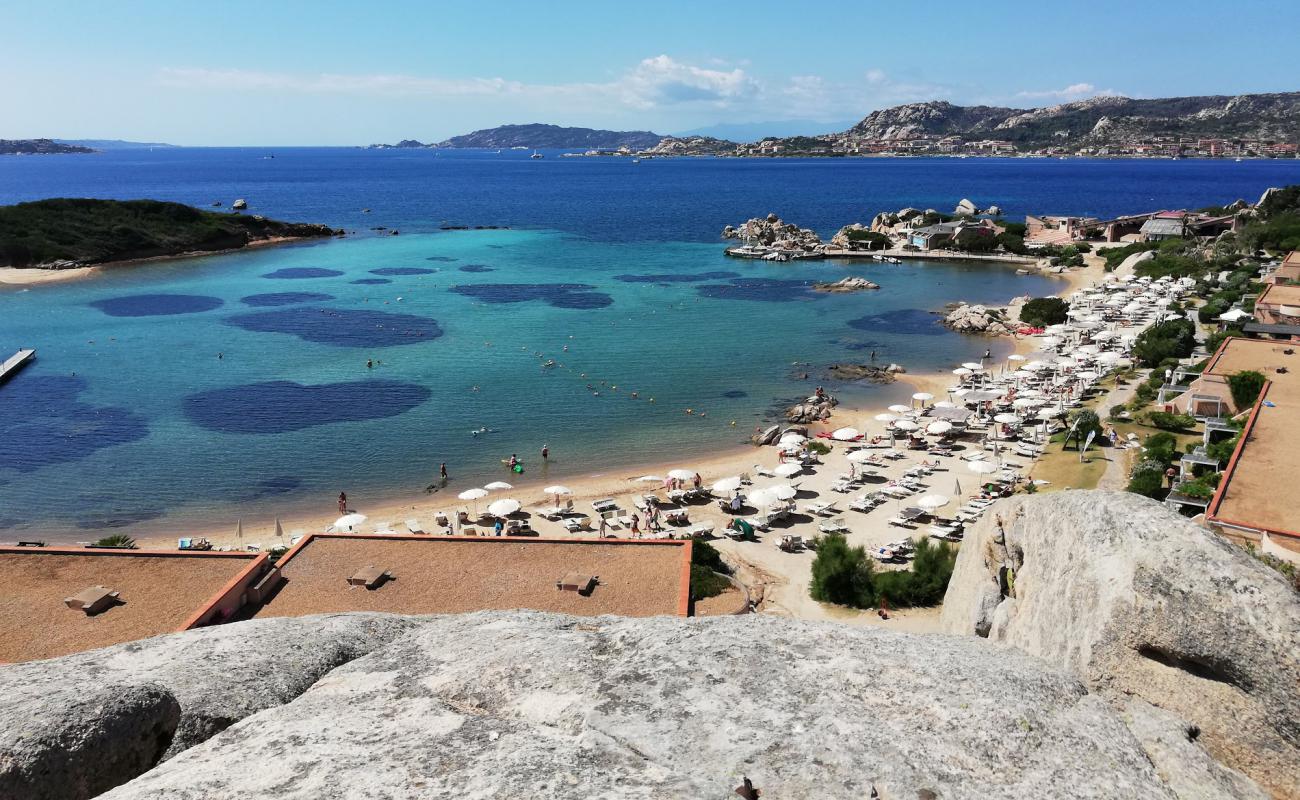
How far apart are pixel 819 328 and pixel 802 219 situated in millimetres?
75728

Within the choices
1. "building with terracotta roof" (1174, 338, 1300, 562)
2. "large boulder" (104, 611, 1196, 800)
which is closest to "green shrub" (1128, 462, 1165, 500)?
"building with terracotta roof" (1174, 338, 1300, 562)

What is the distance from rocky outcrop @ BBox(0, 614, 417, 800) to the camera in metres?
6.22

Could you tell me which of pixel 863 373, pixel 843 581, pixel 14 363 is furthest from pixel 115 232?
pixel 843 581

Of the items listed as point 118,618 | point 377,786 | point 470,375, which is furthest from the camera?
point 470,375

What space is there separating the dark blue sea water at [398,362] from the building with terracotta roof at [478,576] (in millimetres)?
12827

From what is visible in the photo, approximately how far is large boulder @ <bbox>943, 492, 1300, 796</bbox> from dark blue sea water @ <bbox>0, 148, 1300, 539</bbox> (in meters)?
27.6

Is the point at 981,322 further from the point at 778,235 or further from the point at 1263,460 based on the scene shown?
the point at 778,235

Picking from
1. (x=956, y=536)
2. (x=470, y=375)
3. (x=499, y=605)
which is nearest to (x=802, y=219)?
(x=470, y=375)

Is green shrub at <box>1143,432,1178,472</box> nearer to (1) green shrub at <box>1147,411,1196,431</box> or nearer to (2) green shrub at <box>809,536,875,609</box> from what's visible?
(1) green shrub at <box>1147,411,1196,431</box>

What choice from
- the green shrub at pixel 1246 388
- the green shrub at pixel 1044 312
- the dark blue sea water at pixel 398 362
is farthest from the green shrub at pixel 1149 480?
the green shrub at pixel 1044 312

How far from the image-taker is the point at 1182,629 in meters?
7.34

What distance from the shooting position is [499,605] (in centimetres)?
1747

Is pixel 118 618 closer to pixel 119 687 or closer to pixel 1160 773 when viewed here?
pixel 119 687

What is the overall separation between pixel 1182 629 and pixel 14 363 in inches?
2467
